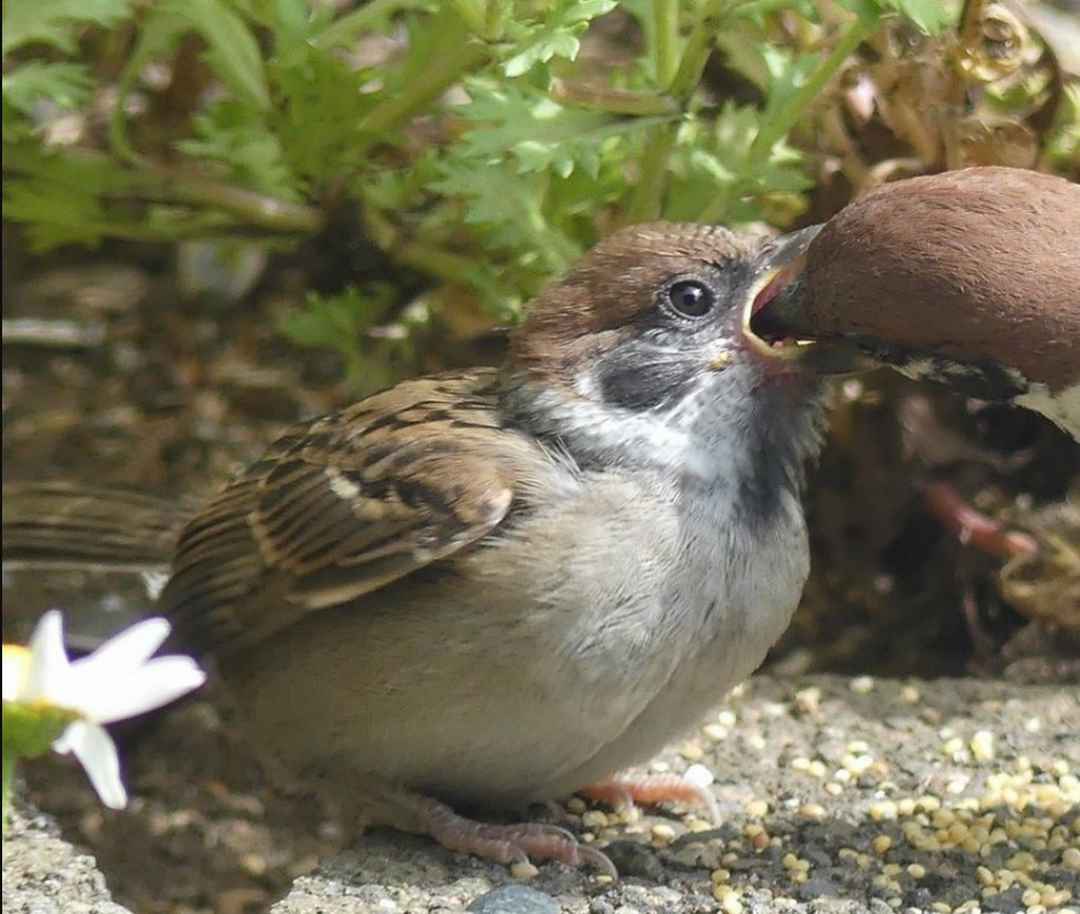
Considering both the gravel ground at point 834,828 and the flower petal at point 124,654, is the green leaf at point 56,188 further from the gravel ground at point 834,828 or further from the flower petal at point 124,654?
the flower petal at point 124,654

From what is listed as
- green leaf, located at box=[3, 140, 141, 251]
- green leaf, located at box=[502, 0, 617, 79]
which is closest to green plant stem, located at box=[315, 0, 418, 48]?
green leaf, located at box=[502, 0, 617, 79]

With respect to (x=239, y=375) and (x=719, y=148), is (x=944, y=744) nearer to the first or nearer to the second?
(x=719, y=148)

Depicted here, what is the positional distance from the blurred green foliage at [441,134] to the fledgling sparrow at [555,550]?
236 mm

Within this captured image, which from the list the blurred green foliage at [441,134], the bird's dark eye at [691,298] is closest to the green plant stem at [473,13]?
the blurred green foliage at [441,134]

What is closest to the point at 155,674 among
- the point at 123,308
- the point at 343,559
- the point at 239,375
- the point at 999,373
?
the point at 343,559

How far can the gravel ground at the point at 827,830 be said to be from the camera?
7.54 feet

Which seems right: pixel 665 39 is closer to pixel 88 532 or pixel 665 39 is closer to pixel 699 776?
pixel 699 776

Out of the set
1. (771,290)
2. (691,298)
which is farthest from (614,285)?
(771,290)

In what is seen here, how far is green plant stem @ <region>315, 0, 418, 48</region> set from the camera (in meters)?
2.57

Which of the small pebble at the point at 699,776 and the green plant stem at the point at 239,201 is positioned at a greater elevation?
the green plant stem at the point at 239,201

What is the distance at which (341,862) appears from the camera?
242cm

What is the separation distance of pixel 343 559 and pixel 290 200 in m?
0.95

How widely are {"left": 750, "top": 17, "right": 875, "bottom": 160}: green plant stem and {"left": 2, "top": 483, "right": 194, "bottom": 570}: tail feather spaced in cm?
120

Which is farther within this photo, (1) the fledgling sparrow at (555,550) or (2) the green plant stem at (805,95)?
(2) the green plant stem at (805,95)
